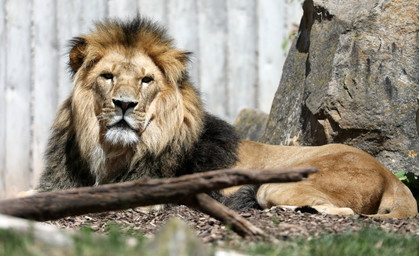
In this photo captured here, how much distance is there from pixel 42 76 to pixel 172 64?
340 cm

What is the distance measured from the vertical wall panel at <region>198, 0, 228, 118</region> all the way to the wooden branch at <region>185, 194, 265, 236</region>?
538 cm

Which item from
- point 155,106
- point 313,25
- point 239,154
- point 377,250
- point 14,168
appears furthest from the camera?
point 14,168

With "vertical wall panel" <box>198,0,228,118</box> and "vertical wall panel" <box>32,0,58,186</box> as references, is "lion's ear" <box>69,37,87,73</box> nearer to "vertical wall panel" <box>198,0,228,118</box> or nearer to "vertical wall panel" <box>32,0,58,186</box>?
"vertical wall panel" <box>32,0,58,186</box>

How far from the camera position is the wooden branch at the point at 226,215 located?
10.8 feet

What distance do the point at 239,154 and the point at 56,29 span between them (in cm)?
368

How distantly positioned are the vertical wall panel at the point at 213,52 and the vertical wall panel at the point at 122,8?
2.87 feet

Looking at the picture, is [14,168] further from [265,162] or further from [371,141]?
[371,141]

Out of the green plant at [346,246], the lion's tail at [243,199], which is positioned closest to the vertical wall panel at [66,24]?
the lion's tail at [243,199]

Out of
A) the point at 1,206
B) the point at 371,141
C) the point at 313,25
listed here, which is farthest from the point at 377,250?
the point at 313,25

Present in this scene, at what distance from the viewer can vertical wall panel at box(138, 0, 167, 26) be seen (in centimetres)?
870

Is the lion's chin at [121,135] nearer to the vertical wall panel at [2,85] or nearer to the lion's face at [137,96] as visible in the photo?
the lion's face at [137,96]

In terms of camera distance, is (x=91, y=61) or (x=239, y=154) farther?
(x=239, y=154)

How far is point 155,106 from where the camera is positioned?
18.0ft

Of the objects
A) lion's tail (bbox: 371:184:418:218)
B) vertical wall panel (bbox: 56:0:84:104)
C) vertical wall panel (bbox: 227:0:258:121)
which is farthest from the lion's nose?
vertical wall panel (bbox: 227:0:258:121)
